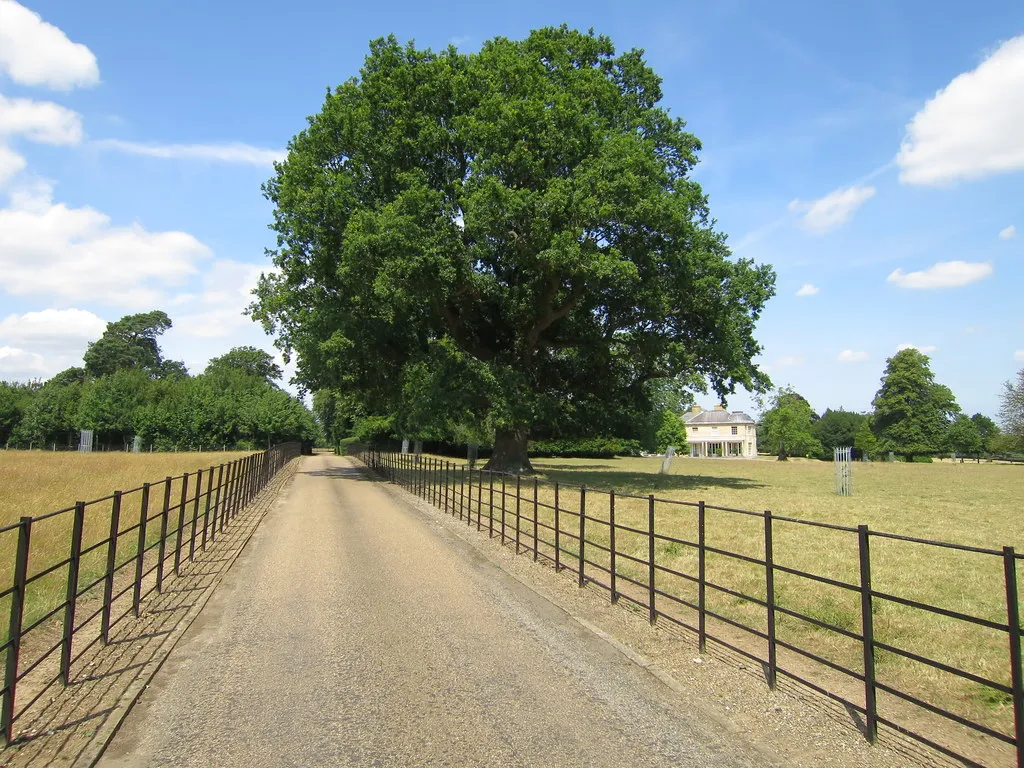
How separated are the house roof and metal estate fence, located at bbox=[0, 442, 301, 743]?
104171 millimetres

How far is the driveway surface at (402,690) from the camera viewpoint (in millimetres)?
4047

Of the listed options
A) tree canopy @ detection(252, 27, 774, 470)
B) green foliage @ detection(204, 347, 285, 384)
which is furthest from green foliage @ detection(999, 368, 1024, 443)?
green foliage @ detection(204, 347, 285, 384)

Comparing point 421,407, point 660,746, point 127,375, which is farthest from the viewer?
point 127,375

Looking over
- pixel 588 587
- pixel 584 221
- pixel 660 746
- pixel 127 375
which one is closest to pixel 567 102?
pixel 584 221

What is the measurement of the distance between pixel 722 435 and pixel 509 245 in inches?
3772

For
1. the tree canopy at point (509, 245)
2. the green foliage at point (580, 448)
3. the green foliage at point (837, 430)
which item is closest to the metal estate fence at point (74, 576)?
the tree canopy at point (509, 245)

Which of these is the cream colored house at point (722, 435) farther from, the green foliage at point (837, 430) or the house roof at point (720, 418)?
the green foliage at point (837, 430)

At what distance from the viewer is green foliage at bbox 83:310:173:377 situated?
368 ft

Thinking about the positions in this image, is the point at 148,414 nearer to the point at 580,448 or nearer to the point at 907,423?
the point at 580,448

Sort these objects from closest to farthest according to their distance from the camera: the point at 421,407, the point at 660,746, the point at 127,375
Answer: the point at 660,746
the point at 421,407
the point at 127,375

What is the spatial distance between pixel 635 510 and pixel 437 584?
10382mm

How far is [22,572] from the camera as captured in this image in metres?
4.43

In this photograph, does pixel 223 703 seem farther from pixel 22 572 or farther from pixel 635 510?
pixel 635 510

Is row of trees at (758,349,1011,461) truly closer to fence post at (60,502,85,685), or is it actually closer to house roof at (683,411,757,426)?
house roof at (683,411,757,426)
